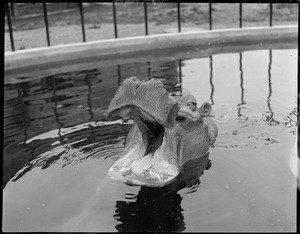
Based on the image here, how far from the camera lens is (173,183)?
11.6 feet

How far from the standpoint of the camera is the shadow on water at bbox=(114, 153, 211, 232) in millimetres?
3047

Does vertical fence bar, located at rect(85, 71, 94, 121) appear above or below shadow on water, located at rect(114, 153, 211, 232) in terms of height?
below

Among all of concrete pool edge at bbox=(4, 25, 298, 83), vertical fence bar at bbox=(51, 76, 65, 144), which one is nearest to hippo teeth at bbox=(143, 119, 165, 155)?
vertical fence bar at bbox=(51, 76, 65, 144)

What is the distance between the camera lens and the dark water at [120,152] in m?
3.14

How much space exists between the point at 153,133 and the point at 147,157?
0.20m

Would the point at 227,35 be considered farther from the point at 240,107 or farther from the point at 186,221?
the point at 186,221

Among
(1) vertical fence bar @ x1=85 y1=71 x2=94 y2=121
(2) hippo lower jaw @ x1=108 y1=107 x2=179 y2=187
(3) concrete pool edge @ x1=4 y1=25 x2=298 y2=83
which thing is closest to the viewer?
(2) hippo lower jaw @ x1=108 y1=107 x2=179 y2=187

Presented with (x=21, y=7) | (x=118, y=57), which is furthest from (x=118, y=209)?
(x=21, y=7)

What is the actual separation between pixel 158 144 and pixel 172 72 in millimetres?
3988

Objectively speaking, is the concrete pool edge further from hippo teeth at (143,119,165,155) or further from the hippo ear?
hippo teeth at (143,119,165,155)

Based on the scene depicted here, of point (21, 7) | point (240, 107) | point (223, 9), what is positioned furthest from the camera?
point (21, 7)

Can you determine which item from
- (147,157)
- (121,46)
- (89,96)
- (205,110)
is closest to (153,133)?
(147,157)

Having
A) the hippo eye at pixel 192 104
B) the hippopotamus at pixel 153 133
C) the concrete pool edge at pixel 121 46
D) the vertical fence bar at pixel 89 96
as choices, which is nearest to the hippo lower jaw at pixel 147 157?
the hippopotamus at pixel 153 133

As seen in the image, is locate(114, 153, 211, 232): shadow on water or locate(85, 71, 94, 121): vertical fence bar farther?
locate(85, 71, 94, 121): vertical fence bar
